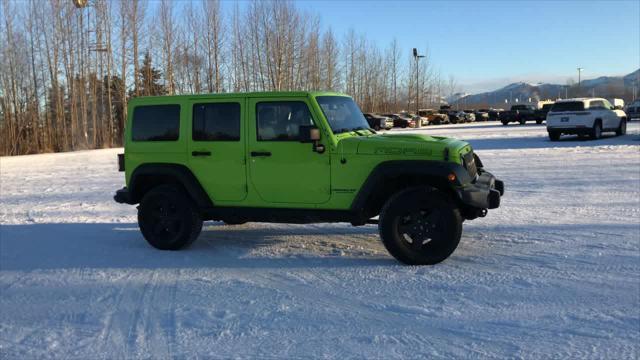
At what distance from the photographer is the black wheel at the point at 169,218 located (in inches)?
258

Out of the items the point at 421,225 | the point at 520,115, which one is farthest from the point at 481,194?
the point at 520,115

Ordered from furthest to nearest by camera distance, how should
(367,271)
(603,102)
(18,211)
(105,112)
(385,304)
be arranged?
(105,112) → (603,102) → (18,211) → (367,271) → (385,304)

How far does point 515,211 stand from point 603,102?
18332mm

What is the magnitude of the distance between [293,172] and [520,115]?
43348mm

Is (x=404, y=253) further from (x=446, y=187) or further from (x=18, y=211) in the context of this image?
(x=18, y=211)

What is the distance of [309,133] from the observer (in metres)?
5.75

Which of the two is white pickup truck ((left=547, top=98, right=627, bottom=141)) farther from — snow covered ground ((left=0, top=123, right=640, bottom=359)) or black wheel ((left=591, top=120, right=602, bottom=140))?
snow covered ground ((left=0, top=123, right=640, bottom=359))

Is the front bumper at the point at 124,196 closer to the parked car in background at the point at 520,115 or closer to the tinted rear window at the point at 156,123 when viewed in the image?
the tinted rear window at the point at 156,123

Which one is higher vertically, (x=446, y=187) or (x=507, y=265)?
(x=446, y=187)

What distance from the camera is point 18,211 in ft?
32.2

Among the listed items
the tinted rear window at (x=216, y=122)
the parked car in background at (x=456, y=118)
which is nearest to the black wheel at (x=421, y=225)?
the tinted rear window at (x=216, y=122)

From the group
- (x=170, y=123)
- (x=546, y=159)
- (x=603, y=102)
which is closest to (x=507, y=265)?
(x=170, y=123)

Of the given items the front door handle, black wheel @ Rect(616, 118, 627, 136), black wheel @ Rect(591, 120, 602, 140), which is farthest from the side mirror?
black wheel @ Rect(616, 118, 627, 136)

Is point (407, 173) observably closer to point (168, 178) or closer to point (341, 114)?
point (341, 114)
